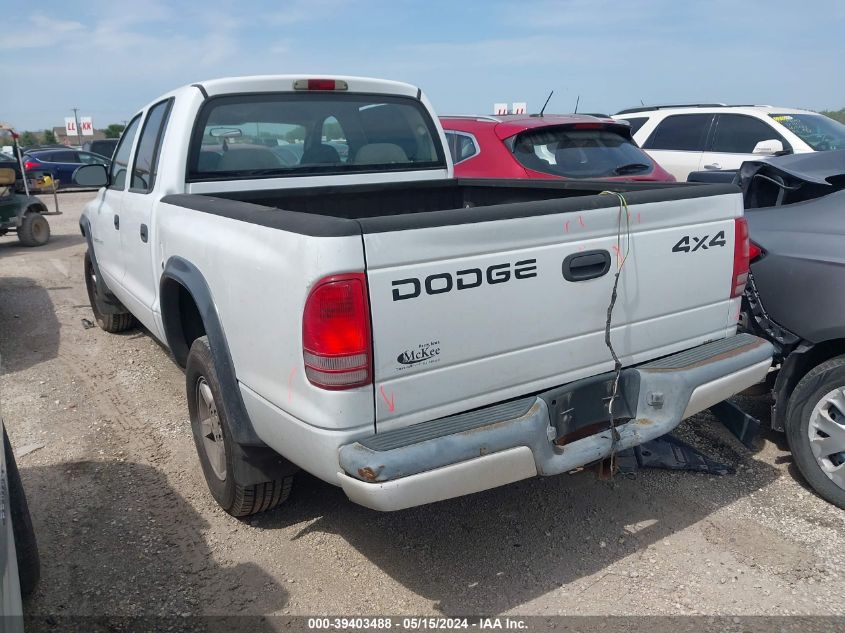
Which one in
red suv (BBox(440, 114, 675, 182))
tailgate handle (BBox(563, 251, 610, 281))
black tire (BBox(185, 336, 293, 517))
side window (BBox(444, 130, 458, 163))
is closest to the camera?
tailgate handle (BBox(563, 251, 610, 281))

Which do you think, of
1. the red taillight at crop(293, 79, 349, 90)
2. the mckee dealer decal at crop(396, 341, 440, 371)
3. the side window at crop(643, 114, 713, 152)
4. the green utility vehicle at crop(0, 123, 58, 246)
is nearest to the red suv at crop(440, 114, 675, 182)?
the red taillight at crop(293, 79, 349, 90)

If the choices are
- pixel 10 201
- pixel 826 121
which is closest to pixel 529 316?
pixel 826 121

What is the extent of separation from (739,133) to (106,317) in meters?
7.45

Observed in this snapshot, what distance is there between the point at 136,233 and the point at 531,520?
2860 millimetres

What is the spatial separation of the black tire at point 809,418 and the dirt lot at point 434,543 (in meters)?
0.10

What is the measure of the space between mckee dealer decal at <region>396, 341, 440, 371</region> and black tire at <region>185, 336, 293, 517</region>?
92cm

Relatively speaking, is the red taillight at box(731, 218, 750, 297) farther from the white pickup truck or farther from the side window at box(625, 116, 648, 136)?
the side window at box(625, 116, 648, 136)

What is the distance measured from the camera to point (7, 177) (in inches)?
412

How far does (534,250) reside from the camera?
2619mm

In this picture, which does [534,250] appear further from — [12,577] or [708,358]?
[12,577]

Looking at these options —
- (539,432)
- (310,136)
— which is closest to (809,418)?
(539,432)

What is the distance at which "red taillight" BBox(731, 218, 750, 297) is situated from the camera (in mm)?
3250

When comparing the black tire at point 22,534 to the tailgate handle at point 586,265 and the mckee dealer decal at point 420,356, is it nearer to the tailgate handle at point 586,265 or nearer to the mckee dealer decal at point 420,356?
the mckee dealer decal at point 420,356

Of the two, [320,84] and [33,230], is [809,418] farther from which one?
[33,230]
